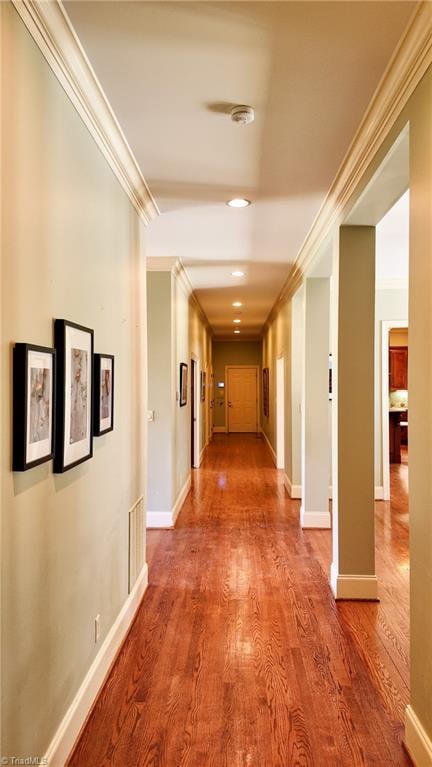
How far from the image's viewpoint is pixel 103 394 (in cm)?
232

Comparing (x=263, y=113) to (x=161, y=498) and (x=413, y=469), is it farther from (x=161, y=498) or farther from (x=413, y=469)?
(x=161, y=498)

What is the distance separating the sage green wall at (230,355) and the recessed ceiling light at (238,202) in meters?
10.0

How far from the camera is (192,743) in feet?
6.23

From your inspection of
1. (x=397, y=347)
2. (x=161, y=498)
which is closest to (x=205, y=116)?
(x=161, y=498)

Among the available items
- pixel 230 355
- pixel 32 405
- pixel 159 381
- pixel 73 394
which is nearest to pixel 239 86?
pixel 73 394

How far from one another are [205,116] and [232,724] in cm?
268

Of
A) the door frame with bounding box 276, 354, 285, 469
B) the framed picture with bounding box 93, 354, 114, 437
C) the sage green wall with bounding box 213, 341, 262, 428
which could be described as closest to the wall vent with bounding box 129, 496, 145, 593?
the framed picture with bounding box 93, 354, 114, 437

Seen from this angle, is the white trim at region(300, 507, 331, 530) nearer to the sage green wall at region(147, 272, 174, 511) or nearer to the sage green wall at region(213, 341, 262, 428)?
the sage green wall at region(147, 272, 174, 511)

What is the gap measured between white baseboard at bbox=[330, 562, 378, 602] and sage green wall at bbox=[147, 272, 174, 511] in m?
2.07

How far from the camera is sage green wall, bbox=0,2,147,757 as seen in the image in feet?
4.50

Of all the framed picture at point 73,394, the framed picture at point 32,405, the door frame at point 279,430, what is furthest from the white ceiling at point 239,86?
the door frame at point 279,430

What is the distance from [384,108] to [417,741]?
251 centimetres

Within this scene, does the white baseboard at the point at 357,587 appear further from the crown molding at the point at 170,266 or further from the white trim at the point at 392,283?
the white trim at the point at 392,283

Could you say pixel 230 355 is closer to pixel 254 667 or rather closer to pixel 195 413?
pixel 195 413
